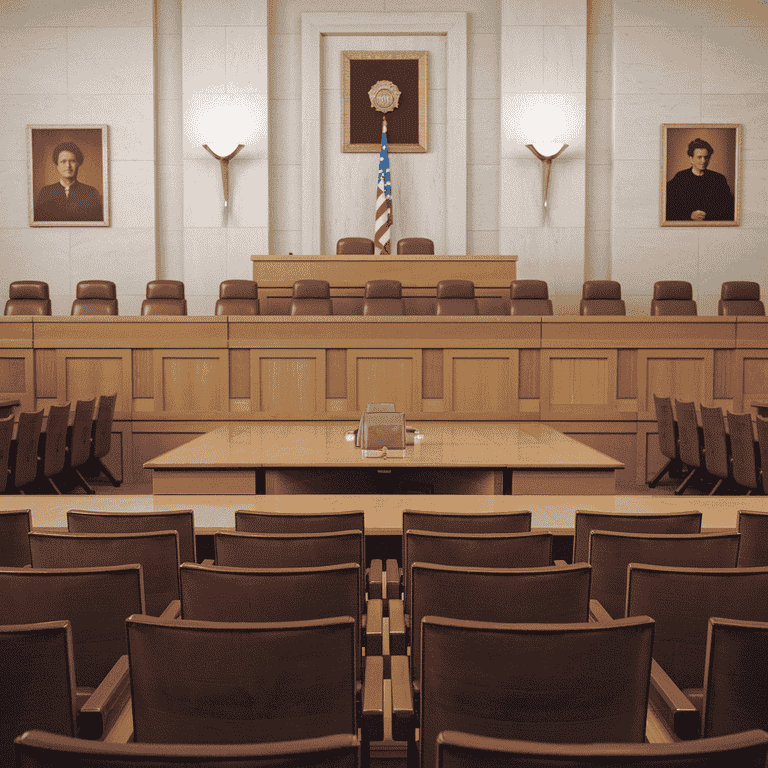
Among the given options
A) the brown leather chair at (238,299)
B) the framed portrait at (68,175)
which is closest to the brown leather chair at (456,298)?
the brown leather chair at (238,299)

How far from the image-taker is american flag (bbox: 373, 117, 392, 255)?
30.8ft

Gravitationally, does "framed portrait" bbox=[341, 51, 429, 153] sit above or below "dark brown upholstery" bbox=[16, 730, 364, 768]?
above

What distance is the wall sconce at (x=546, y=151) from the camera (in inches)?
369

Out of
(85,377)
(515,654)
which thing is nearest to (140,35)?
(85,377)

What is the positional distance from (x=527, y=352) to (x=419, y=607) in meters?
4.80

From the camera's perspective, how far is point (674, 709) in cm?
136

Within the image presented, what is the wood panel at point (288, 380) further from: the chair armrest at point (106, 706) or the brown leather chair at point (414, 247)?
the chair armrest at point (106, 706)

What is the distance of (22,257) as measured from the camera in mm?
9664

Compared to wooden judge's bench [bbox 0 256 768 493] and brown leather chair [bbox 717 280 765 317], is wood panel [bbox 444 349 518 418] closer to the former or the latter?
wooden judge's bench [bbox 0 256 768 493]

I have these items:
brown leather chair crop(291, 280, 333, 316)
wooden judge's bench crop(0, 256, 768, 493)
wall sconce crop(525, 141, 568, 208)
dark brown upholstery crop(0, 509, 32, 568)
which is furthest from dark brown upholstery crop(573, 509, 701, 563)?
wall sconce crop(525, 141, 568, 208)

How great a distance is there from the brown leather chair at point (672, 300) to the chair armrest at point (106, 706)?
23.8 feet

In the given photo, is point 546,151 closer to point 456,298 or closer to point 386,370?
point 456,298

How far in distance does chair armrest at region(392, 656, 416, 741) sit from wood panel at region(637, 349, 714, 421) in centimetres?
523

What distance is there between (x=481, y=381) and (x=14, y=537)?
14.4 feet
